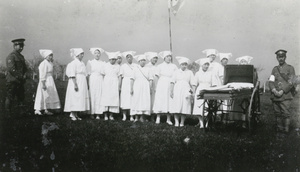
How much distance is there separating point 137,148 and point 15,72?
528cm

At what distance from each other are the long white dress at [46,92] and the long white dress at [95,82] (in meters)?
1.43

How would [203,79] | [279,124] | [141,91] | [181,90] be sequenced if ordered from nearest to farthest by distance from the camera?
1. [279,124]
2. [203,79]
3. [181,90]
4. [141,91]

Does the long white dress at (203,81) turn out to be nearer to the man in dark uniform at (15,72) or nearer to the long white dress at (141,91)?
the long white dress at (141,91)

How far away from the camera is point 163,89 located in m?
9.66

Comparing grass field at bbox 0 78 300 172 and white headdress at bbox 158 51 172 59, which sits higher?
white headdress at bbox 158 51 172 59

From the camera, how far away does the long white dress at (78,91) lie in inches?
380

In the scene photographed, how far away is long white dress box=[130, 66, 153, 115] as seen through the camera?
989 cm

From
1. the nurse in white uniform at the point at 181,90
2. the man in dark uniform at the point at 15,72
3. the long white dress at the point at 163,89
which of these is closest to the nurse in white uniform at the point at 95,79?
the long white dress at the point at 163,89

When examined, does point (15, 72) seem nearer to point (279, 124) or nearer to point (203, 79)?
point (203, 79)

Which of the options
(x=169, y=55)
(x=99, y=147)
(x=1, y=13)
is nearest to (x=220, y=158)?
(x=99, y=147)

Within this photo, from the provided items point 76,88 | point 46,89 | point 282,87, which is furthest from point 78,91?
point 282,87

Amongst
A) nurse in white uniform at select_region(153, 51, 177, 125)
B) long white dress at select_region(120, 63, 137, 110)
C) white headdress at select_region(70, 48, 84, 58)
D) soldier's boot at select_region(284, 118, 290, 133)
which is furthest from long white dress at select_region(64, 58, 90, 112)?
soldier's boot at select_region(284, 118, 290, 133)

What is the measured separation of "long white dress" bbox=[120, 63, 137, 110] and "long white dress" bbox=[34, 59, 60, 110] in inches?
99.5

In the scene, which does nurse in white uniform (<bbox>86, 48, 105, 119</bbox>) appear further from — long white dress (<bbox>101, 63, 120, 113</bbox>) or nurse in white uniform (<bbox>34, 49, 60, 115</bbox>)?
nurse in white uniform (<bbox>34, 49, 60, 115</bbox>)
